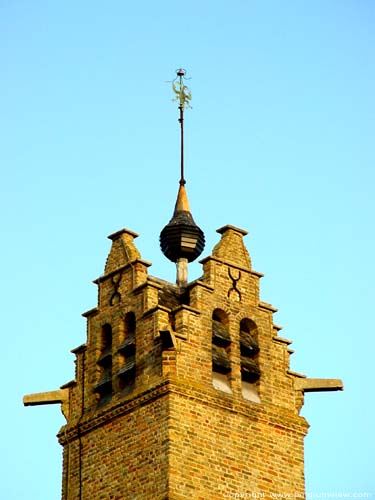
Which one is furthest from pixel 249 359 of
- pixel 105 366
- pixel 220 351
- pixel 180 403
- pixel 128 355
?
pixel 105 366

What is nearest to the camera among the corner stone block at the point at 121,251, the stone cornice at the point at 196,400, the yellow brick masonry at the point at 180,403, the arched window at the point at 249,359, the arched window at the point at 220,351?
the yellow brick masonry at the point at 180,403

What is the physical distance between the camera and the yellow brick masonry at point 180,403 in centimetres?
6372

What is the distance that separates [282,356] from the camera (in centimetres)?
6806

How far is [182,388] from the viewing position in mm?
64312

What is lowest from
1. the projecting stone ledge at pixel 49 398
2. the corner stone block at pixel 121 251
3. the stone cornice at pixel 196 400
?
the stone cornice at pixel 196 400

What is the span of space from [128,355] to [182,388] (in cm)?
288

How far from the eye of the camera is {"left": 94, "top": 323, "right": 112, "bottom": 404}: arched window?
219ft

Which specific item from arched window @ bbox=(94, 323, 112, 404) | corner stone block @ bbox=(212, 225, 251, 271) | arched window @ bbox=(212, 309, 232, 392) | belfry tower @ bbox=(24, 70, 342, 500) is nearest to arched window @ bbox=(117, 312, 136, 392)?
belfry tower @ bbox=(24, 70, 342, 500)

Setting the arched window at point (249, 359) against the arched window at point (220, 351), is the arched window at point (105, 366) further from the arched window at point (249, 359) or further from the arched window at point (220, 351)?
the arched window at point (249, 359)

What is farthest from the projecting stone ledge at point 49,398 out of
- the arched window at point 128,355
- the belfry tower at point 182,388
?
the arched window at point 128,355

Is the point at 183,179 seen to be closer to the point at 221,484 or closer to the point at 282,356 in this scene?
the point at 282,356

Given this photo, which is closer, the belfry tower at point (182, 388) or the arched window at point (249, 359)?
the belfry tower at point (182, 388)

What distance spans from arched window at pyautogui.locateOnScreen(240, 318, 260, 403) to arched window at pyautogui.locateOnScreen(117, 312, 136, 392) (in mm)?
3145

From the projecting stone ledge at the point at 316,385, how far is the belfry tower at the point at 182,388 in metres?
0.03
